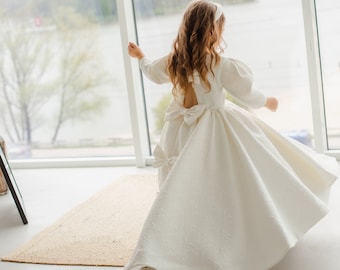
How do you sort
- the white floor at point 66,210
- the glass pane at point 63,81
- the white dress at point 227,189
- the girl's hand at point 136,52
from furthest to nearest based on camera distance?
the glass pane at point 63,81 → the girl's hand at point 136,52 → the white floor at point 66,210 → the white dress at point 227,189

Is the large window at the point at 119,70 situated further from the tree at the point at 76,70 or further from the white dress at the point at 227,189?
the white dress at the point at 227,189

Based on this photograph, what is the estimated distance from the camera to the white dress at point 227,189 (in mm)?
2219

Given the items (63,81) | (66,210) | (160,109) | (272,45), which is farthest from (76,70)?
(272,45)

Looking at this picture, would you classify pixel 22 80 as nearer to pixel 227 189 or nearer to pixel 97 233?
pixel 97 233

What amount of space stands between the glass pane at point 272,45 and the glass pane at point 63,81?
1.48 ft

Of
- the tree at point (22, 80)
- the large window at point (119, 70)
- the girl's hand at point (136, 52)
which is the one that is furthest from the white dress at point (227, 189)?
the tree at point (22, 80)

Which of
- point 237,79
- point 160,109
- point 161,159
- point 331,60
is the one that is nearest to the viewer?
point 237,79

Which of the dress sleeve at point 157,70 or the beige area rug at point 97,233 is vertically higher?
the dress sleeve at point 157,70

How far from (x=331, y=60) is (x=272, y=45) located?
39cm

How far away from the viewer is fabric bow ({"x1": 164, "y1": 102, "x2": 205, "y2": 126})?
101 inches

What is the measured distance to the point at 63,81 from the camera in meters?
4.54

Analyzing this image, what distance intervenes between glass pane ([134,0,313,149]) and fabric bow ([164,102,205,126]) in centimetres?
139

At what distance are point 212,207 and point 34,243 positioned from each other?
1064mm

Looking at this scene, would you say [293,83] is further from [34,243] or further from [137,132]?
[34,243]
